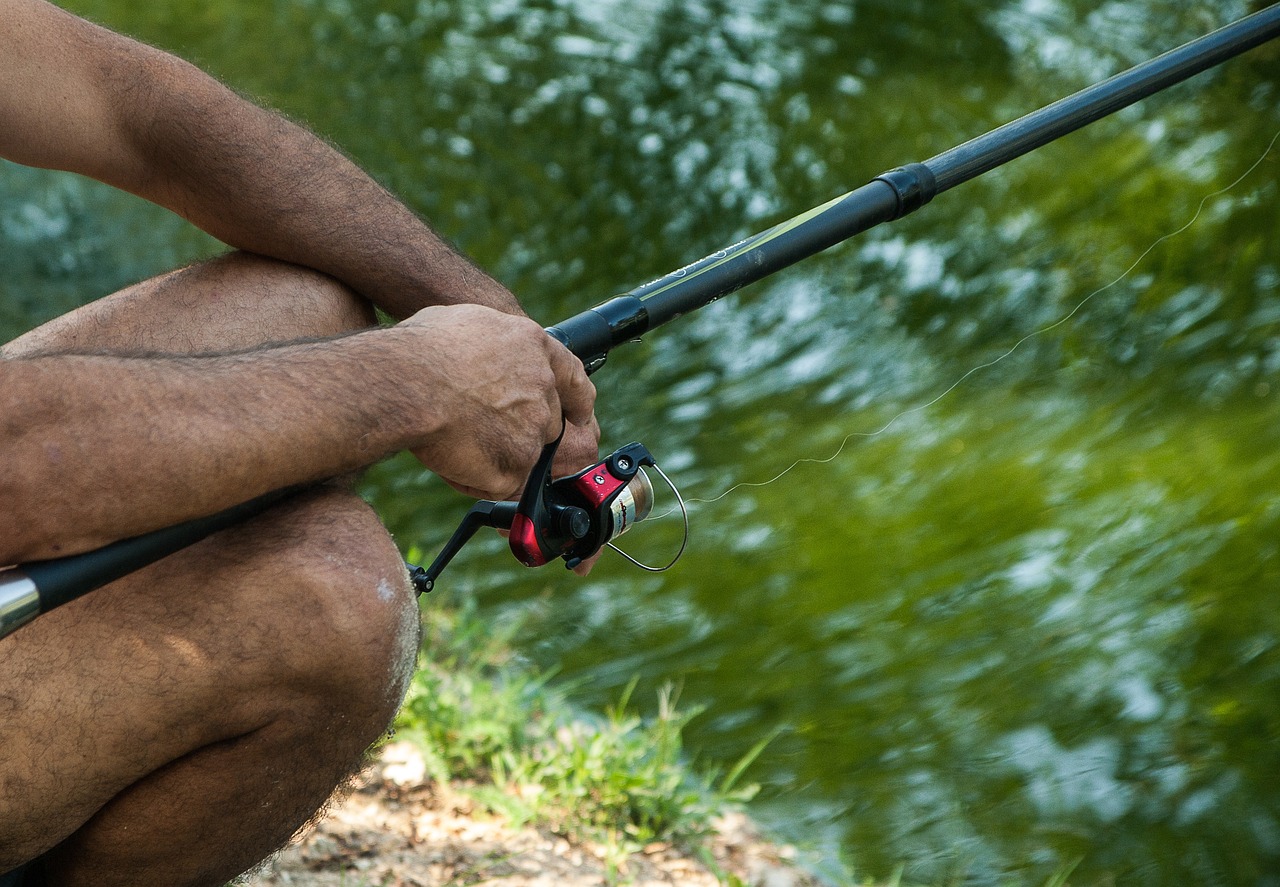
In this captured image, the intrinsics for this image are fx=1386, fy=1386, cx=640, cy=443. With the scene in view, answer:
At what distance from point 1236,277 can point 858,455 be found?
1013mm

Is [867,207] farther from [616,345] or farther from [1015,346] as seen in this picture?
[1015,346]

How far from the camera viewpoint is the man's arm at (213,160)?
173 centimetres

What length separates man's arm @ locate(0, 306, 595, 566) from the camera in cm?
118

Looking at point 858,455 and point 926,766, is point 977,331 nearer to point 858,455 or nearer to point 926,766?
point 858,455

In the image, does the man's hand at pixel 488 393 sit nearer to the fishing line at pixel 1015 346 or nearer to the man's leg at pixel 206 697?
the man's leg at pixel 206 697

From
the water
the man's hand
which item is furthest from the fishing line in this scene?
the man's hand

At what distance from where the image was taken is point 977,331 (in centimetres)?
375

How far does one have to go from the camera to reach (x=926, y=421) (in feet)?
11.3

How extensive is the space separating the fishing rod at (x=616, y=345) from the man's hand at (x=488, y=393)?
0.15 feet

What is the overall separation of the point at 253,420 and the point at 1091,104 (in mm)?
1322

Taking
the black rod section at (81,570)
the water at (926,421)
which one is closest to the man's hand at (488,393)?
the black rod section at (81,570)

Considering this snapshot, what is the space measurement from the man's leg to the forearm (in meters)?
0.11

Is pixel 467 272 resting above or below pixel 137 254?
above

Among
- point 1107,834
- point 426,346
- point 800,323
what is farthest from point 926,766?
point 800,323
